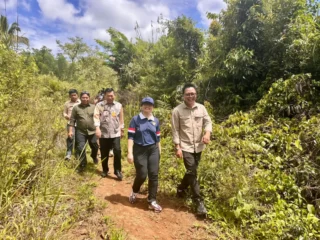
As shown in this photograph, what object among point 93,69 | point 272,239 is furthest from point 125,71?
point 272,239

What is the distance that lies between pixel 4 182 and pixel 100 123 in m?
2.18

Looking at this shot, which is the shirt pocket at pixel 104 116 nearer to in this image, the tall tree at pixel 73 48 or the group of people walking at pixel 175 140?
the group of people walking at pixel 175 140

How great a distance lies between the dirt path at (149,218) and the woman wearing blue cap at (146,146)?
210 millimetres

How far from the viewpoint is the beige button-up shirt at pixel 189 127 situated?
3533 mm

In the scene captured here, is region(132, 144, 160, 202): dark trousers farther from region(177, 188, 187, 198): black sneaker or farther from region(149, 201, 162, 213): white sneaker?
region(177, 188, 187, 198): black sneaker

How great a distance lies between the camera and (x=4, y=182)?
2453 mm

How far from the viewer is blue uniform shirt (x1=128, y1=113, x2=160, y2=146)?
3.49 metres

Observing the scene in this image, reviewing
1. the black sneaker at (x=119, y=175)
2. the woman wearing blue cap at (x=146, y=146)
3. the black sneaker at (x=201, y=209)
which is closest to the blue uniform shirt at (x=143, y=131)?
the woman wearing blue cap at (x=146, y=146)

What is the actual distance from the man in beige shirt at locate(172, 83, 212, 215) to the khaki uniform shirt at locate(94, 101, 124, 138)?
4.67 feet

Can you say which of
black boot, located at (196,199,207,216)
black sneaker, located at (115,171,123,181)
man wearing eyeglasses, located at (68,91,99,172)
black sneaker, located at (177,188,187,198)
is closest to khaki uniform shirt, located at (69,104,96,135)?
man wearing eyeglasses, located at (68,91,99,172)

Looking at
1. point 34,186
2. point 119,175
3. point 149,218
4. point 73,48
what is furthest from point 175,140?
point 73,48

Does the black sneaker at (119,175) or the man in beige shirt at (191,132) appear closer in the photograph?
the man in beige shirt at (191,132)

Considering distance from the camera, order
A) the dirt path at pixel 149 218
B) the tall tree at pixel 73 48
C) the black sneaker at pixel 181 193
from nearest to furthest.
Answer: the dirt path at pixel 149 218
the black sneaker at pixel 181 193
the tall tree at pixel 73 48

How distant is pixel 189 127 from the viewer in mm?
3551
